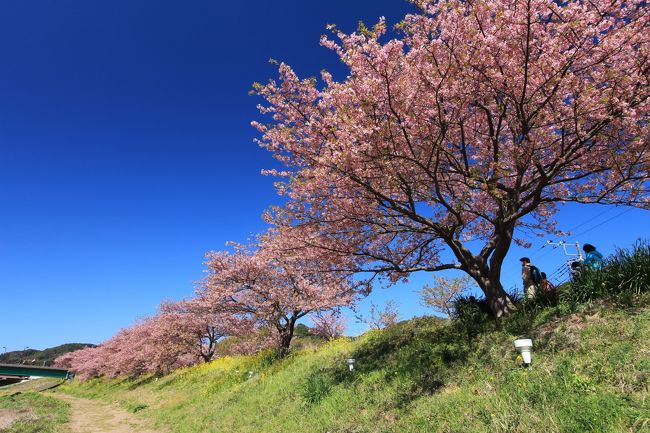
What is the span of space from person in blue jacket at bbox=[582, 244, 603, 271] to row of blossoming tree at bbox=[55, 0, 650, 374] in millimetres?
1593

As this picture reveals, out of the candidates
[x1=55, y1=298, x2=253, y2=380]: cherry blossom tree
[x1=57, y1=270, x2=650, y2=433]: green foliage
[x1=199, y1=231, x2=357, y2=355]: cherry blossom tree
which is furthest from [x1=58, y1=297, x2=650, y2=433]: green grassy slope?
[x1=55, y1=298, x2=253, y2=380]: cherry blossom tree

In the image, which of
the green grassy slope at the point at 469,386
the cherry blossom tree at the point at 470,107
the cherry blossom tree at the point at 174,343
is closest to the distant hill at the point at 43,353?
the cherry blossom tree at the point at 174,343

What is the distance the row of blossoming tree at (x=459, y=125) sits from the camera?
7.29m

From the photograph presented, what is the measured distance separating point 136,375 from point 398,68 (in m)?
42.1

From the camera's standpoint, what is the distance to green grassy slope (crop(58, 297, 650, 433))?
5129 millimetres

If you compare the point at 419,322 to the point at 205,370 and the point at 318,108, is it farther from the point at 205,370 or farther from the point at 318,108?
the point at 205,370

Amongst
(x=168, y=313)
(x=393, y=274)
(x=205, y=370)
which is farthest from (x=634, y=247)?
(x=168, y=313)

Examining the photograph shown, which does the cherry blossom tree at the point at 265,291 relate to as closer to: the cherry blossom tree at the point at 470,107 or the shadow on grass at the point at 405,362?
the shadow on grass at the point at 405,362

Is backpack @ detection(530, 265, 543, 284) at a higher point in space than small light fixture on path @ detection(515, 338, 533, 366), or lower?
higher

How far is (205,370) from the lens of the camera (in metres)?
25.3

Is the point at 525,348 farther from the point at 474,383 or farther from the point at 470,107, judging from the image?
the point at 470,107

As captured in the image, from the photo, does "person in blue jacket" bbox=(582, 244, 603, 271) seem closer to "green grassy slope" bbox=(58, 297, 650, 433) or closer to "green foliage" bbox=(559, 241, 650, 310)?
"green foliage" bbox=(559, 241, 650, 310)

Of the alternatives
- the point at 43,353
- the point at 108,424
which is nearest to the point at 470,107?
the point at 108,424

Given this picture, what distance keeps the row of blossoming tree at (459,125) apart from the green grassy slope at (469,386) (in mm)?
2269
